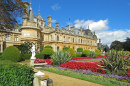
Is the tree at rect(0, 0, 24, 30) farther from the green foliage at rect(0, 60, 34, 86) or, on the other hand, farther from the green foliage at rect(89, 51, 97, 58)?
the green foliage at rect(89, 51, 97, 58)

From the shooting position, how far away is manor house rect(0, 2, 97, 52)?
26141mm

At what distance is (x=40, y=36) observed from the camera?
107 feet

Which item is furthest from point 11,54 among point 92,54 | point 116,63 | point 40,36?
point 92,54

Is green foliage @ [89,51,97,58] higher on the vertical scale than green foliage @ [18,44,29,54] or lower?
lower

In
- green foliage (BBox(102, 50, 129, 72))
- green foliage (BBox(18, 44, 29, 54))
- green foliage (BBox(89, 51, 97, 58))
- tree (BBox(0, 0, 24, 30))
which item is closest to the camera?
green foliage (BBox(102, 50, 129, 72))

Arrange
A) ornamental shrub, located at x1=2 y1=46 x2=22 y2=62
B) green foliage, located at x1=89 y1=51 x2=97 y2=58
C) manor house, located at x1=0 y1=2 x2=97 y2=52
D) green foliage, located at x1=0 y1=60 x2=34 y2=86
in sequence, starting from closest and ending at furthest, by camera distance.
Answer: green foliage, located at x1=0 y1=60 x2=34 y2=86
ornamental shrub, located at x1=2 y1=46 x2=22 y2=62
manor house, located at x1=0 y1=2 x2=97 y2=52
green foliage, located at x1=89 y1=51 x2=97 y2=58

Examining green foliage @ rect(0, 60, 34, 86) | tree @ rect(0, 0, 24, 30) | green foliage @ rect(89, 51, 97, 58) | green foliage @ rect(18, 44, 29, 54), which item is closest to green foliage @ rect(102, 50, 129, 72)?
green foliage @ rect(0, 60, 34, 86)

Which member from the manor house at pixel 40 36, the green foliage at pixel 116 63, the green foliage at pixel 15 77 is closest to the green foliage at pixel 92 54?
the manor house at pixel 40 36

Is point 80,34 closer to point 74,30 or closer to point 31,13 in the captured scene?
point 74,30

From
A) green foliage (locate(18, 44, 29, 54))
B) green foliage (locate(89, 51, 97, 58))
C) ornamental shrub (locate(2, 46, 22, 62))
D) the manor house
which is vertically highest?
the manor house

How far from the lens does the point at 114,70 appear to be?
306 inches

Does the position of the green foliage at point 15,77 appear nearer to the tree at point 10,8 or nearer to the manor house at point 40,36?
the tree at point 10,8

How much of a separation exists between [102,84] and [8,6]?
40.6 feet

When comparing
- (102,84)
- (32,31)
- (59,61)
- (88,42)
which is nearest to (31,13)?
(32,31)
